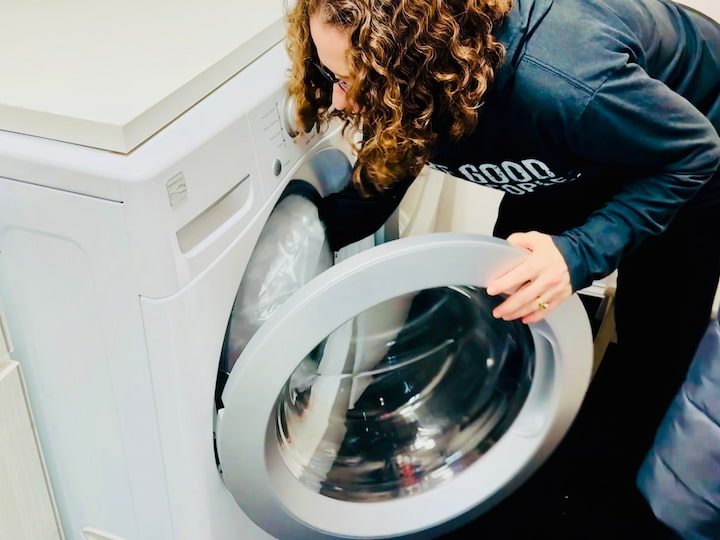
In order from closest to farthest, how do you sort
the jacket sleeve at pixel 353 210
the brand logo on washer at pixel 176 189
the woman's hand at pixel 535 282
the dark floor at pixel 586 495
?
the brand logo on washer at pixel 176 189
the woman's hand at pixel 535 282
the jacket sleeve at pixel 353 210
the dark floor at pixel 586 495

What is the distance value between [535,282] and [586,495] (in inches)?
25.8

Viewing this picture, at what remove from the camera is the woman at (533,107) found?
0.70 meters

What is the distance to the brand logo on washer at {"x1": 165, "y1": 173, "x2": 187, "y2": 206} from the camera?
66cm

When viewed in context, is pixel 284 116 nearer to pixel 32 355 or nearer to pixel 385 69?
pixel 385 69

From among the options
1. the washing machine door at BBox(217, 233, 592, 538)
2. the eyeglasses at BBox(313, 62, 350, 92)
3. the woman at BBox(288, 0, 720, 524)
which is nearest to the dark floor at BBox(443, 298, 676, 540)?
the washing machine door at BBox(217, 233, 592, 538)

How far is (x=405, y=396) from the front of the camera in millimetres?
1094

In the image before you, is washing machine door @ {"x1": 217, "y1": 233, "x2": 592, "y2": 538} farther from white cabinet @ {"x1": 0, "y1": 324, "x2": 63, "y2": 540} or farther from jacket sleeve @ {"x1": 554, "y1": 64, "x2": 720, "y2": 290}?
white cabinet @ {"x1": 0, "y1": 324, "x2": 63, "y2": 540}

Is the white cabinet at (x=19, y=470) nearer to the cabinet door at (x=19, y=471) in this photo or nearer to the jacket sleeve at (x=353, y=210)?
the cabinet door at (x=19, y=471)

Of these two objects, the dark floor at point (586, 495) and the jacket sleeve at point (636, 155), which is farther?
the dark floor at point (586, 495)

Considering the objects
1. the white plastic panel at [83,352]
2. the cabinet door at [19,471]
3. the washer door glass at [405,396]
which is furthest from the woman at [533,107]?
the cabinet door at [19,471]

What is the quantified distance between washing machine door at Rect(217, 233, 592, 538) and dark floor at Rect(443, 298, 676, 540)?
207 millimetres

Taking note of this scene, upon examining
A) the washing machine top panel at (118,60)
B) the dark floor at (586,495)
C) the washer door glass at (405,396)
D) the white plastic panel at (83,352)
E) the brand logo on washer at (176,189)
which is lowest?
the dark floor at (586,495)

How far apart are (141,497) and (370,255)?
0.38 m

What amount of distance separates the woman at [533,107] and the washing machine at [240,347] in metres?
0.05
